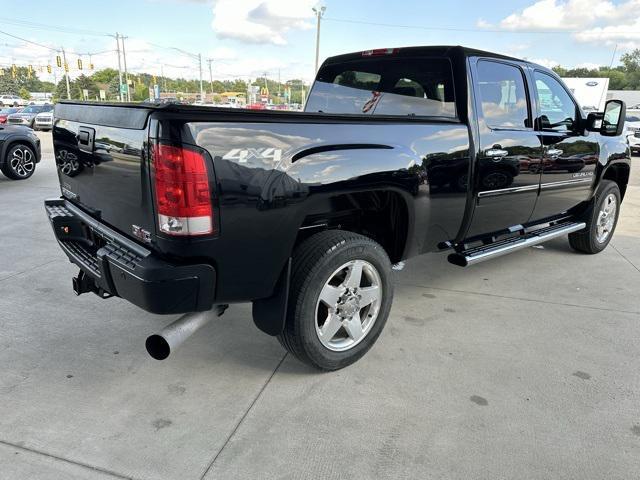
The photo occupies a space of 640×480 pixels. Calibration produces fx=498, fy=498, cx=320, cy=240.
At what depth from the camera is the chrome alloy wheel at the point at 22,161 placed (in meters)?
9.15

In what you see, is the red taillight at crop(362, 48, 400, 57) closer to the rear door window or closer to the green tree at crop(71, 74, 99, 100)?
the rear door window

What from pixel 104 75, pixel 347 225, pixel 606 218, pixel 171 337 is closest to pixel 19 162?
pixel 347 225

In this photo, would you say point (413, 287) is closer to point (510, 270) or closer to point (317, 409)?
point (510, 270)

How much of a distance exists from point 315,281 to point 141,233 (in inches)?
35.6

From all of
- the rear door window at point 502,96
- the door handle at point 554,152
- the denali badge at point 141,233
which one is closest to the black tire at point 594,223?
the door handle at point 554,152

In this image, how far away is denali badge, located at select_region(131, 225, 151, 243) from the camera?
2328mm

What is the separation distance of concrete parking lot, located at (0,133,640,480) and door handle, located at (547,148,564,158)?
3.96ft

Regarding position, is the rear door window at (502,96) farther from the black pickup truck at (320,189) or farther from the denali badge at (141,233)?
the denali badge at (141,233)

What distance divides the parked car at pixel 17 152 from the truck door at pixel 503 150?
868 centimetres

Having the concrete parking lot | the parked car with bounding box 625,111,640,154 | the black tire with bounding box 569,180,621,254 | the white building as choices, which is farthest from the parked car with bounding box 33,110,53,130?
the white building

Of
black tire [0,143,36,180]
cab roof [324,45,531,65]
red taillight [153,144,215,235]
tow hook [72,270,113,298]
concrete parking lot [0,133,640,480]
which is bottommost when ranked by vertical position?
concrete parking lot [0,133,640,480]

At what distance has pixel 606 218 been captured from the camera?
5527 millimetres

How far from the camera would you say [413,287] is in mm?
4402

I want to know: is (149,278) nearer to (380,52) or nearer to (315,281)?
(315,281)
